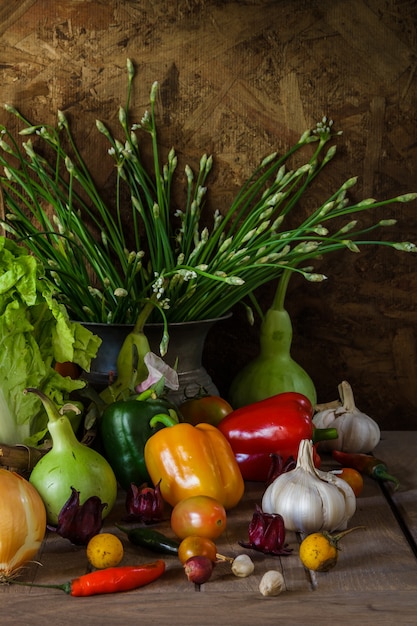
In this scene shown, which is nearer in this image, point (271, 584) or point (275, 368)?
point (271, 584)

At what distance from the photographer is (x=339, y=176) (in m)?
1.90

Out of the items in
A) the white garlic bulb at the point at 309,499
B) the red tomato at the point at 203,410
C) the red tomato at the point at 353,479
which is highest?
the white garlic bulb at the point at 309,499

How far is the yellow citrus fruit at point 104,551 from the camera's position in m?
1.17

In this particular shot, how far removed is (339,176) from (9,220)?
2.55 ft

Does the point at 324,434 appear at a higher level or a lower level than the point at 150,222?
lower

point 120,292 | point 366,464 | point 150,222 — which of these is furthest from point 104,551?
point 150,222

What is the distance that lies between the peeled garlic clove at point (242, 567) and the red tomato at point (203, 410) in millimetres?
509

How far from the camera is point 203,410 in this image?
1.67 metres

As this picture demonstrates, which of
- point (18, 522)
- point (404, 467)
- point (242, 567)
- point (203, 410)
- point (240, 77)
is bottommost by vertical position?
point (404, 467)

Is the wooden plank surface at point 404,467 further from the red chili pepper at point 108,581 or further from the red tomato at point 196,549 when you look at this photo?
the red chili pepper at point 108,581

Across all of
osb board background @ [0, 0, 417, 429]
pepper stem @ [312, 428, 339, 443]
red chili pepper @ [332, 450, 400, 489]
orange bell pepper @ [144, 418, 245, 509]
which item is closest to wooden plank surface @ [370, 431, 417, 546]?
red chili pepper @ [332, 450, 400, 489]

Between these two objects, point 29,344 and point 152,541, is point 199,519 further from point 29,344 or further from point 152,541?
point 29,344

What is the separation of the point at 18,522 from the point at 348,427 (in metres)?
0.81

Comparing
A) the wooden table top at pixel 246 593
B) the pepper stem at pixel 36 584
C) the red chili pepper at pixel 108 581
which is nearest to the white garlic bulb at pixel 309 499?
the wooden table top at pixel 246 593
